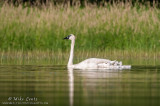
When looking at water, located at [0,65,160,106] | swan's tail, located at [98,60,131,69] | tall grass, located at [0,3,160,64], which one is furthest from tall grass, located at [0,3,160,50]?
water, located at [0,65,160,106]

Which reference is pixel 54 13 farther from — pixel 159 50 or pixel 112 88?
pixel 112 88

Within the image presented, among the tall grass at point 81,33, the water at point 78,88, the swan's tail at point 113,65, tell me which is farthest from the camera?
the tall grass at point 81,33

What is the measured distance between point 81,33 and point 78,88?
10.1 meters

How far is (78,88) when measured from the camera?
9648 millimetres

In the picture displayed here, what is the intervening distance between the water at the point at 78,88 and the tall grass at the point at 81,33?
5763 mm

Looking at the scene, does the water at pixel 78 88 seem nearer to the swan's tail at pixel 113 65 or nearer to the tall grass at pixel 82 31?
the swan's tail at pixel 113 65

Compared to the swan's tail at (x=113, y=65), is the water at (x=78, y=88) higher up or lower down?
lower down

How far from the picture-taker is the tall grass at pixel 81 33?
1927 cm

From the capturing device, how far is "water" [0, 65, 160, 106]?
8.03 m

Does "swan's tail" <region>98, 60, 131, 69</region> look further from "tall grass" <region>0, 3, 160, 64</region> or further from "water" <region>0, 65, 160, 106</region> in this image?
"tall grass" <region>0, 3, 160, 64</region>

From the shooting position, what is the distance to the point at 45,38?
64.0 feet

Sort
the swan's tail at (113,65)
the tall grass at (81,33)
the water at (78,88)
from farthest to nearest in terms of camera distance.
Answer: the tall grass at (81,33)
the swan's tail at (113,65)
the water at (78,88)

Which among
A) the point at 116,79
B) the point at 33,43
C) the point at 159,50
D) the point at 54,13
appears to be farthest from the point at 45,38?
the point at 116,79

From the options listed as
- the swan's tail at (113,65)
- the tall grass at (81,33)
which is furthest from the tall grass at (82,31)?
the swan's tail at (113,65)
